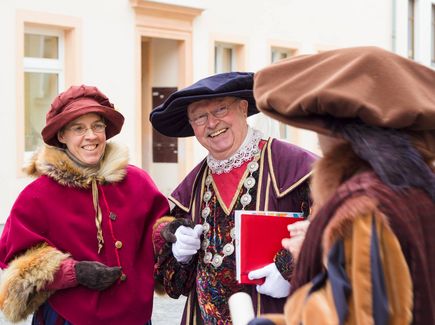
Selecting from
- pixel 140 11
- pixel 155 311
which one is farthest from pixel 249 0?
pixel 155 311

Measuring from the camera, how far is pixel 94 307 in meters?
2.99

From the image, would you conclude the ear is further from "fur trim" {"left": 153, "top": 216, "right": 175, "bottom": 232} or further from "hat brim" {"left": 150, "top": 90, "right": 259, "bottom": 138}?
"fur trim" {"left": 153, "top": 216, "right": 175, "bottom": 232}

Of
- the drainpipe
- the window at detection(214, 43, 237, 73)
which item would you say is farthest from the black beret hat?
the drainpipe

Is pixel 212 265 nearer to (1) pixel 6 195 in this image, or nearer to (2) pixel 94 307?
(2) pixel 94 307

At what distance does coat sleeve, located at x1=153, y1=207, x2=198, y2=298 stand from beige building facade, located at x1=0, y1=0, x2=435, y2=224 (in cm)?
411

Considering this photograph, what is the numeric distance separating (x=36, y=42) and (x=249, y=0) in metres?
4.17

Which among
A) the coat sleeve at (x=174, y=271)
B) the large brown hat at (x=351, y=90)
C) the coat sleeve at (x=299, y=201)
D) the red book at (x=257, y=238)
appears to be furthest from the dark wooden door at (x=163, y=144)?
the large brown hat at (x=351, y=90)

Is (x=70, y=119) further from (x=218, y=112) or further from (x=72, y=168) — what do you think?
(x=218, y=112)

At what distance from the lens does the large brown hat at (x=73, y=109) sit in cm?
303

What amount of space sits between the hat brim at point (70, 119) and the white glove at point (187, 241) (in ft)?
2.33

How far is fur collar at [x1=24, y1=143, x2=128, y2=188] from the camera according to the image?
3.05 meters

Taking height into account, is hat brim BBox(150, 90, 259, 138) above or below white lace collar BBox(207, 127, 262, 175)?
above

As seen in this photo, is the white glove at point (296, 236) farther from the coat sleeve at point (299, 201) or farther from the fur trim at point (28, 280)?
the fur trim at point (28, 280)

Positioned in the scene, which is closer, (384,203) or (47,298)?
(384,203)
